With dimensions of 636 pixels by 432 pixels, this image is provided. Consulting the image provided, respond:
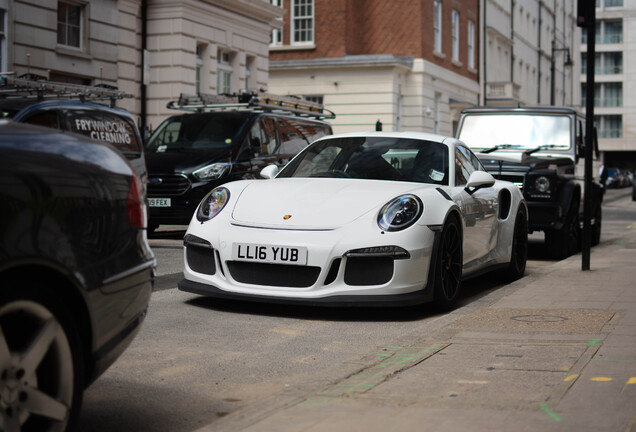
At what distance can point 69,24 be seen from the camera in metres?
23.5

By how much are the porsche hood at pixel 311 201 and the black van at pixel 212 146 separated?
5.86m

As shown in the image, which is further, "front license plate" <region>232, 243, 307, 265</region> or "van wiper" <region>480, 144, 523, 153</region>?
"van wiper" <region>480, 144, 523, 153</region>

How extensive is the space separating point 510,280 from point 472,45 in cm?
4057

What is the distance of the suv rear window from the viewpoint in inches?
461

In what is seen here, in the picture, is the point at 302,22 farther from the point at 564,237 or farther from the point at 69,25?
the point at 564,237

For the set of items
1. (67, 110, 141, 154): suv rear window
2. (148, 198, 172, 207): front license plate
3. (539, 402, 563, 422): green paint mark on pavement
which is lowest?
(539, 402, 563, 422): green paint mark on pavement

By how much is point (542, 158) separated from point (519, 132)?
0.92m

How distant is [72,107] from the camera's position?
38.4 ft

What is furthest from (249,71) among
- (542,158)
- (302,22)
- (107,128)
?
(107,128)

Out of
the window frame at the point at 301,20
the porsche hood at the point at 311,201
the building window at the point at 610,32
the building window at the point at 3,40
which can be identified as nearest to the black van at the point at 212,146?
the building window at the point at 3,40

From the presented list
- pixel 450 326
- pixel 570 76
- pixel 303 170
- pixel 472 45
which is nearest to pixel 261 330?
pixel 450 326

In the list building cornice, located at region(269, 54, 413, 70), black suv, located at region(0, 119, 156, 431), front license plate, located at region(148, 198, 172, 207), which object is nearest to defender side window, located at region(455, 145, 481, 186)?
black suv, located at region(0, 119, 156, 431)

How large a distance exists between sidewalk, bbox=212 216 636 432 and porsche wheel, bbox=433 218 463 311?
24cm

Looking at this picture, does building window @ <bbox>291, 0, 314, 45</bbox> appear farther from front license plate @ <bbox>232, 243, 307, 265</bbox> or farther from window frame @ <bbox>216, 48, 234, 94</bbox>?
front license plate @ <bbox>232, 243, 307, 265</bbox>
